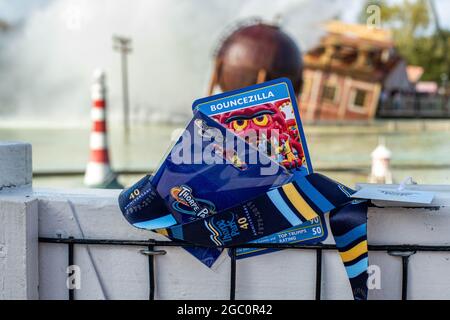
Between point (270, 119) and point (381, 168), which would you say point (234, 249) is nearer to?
point (270, 119)

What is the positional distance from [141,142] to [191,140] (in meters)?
11.6

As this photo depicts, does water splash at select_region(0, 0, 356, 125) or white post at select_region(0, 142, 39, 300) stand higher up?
water splash at select_region(0, 0, 356, 125)

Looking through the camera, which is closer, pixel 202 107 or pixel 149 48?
pixel 202 107

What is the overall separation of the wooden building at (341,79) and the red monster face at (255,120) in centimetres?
1942

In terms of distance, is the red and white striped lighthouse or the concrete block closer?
the concrete block

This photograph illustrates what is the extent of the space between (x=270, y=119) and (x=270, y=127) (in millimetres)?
23

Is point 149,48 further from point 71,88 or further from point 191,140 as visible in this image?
point 191,140

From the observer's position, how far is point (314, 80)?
67.9ft

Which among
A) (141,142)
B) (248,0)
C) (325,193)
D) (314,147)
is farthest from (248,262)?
(248,0)

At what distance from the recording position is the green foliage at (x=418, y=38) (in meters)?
39.4

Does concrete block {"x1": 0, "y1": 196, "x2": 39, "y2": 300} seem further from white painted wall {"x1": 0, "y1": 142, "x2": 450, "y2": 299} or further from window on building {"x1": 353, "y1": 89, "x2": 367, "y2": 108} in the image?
window on building {"x1": 353, "y1": 89, "x2": 367, "y2": 108}

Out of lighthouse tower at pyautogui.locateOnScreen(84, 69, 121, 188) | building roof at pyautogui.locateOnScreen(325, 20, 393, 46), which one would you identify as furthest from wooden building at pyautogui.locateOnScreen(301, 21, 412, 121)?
lighthouse tower at pyautogui.locateOnScreen(84, 69, 121, 188)

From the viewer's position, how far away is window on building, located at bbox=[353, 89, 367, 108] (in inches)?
838

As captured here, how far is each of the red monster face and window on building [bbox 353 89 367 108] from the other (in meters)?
20.5
